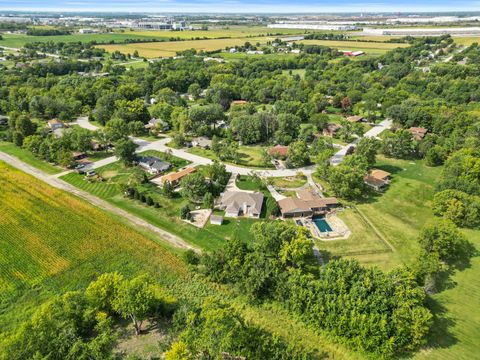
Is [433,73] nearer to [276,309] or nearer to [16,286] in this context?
[276,309]

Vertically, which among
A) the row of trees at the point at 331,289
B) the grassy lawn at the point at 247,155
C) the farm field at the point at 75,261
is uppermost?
the row of trees at the point at 331,289

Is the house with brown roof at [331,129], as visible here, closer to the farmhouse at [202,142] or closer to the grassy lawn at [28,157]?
the farmhouse at [202,142]

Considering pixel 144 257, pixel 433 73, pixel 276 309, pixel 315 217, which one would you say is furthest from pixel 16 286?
pixel 433 73

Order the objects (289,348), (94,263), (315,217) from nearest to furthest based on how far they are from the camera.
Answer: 1. (289,348)
2. (94,263)
3. (315,217)

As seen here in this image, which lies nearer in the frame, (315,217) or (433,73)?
(315,217)

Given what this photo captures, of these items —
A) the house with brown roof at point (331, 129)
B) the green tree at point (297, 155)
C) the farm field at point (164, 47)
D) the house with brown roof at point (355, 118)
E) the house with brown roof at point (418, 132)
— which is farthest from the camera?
the farm field at point (164, 47)

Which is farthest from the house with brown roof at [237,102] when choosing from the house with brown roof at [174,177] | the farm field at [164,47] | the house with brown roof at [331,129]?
the farm field at [164,47]

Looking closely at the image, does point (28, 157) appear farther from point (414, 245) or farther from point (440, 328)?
point (440, 328)

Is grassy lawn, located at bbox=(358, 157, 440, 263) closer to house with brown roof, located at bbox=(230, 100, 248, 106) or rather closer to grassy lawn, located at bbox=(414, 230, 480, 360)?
grassy lawn, located at bbox=(414, 230, 480, 360)

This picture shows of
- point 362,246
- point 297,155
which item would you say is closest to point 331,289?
point 362,246
